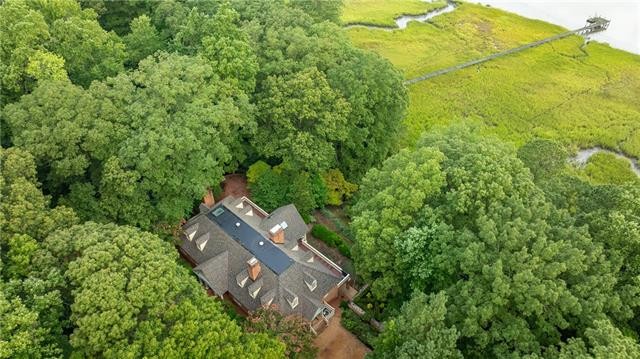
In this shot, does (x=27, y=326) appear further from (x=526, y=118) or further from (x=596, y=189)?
(x=526, y=118)

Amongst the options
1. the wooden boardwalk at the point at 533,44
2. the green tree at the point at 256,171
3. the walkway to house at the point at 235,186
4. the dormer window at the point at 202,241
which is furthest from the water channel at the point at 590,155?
the dormer window at the point at 202,241

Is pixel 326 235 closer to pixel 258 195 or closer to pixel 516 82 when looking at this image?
pixel 258 195

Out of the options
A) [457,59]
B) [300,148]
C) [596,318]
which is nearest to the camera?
[596,318]

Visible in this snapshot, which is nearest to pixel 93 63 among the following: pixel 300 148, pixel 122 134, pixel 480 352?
pixel 122 134

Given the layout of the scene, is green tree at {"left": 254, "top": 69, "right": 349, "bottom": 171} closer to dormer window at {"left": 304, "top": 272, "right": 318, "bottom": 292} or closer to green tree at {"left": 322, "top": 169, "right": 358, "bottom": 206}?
green tree at {"left": 322, "top": 169, "right": 358, "bottom": 206}

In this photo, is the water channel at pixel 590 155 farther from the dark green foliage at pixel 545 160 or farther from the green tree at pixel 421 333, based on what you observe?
the green tree at pixel 421 333
